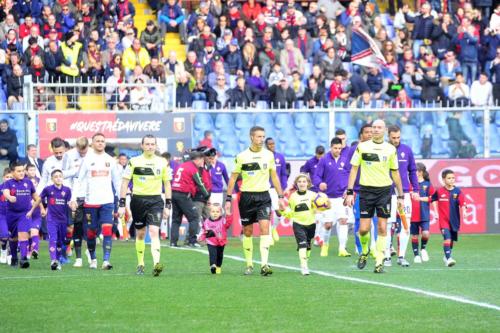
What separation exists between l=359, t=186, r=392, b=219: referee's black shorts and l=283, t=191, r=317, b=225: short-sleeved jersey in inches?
38.1

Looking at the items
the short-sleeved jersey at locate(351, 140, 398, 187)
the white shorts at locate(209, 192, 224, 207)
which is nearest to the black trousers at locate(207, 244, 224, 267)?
the short-sleeved jersey at locate(351, 140, 398, 187)

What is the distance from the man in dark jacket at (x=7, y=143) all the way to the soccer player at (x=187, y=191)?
13.6 feet

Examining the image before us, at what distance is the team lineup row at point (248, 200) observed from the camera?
1747cm

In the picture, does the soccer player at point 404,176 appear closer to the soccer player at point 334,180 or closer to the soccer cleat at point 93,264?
the soccer player at point 334,180

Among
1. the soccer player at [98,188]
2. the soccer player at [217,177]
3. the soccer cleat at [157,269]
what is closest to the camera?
the soccer cleat at [157,269]

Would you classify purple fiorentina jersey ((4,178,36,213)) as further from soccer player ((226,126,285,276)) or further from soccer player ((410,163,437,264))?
soccer player ((410,163,437,264))

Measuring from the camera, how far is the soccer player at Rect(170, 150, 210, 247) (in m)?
24.5

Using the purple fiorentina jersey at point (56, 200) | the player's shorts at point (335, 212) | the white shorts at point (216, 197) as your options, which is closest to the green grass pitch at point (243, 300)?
the purple fiorentina jersey at point (56, 200)

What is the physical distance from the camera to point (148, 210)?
1744 centimetres

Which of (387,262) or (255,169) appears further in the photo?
(387,262)

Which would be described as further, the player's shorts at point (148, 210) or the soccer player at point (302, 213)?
the soccer player at point (302, 213)

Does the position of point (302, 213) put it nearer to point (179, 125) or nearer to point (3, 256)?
point (3, 256)

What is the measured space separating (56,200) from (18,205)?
28.5 inches

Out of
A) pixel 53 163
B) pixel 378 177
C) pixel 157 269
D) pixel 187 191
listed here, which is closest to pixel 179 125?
pixel 187 191
